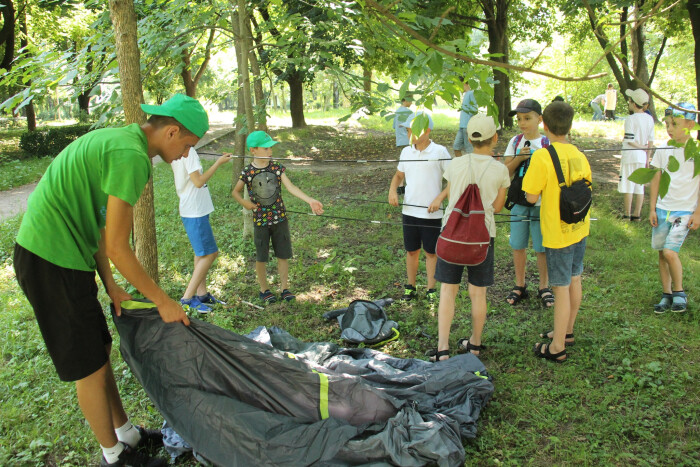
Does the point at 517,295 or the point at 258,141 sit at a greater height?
the point at 258,141

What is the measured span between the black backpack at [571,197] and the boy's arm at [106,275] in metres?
2.88

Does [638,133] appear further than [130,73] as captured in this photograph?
Yes

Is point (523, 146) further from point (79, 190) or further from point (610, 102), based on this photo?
point (610, 102)

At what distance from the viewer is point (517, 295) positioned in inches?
188

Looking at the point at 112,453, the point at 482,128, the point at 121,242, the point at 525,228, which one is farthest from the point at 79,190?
the point at 525,228

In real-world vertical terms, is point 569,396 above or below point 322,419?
below

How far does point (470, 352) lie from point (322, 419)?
4.69 ft

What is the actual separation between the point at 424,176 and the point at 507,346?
1657 mm

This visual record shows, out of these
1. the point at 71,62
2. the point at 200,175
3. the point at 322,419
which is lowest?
the point at 322,419

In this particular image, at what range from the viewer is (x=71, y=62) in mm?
4188

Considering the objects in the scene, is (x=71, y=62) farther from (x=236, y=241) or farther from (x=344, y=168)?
(x=344, y=168)

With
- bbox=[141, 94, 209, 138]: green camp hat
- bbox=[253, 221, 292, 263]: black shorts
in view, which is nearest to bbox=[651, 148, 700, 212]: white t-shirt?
bbox=[253, 221, 292, 263]: black shorts

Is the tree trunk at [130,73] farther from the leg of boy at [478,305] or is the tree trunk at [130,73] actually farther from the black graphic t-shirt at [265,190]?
the leg of boy at [478,305]

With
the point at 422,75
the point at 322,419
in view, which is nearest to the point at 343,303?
the point at 322,419
